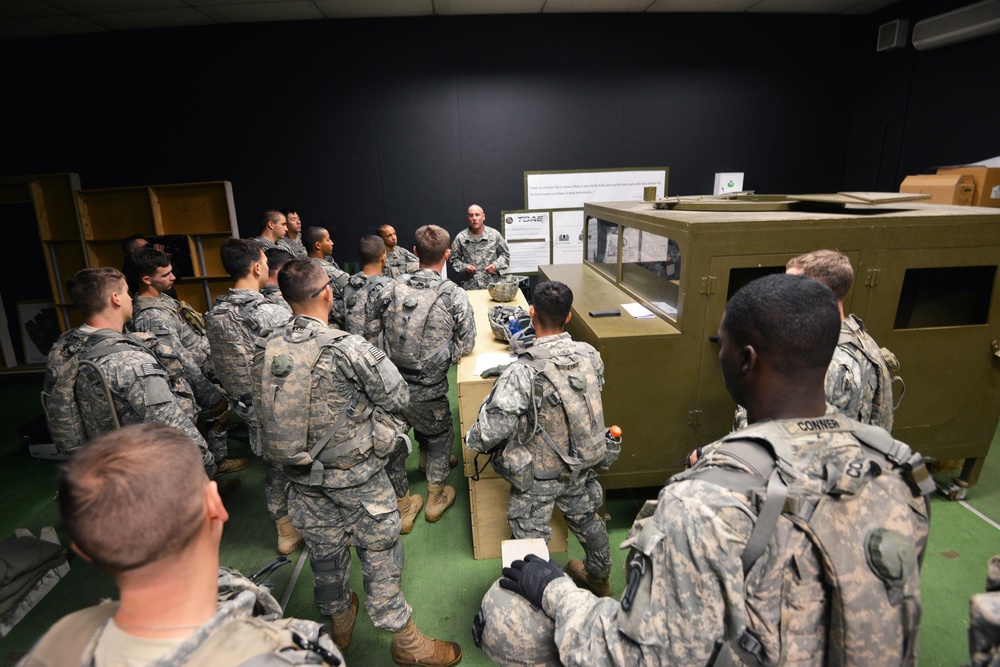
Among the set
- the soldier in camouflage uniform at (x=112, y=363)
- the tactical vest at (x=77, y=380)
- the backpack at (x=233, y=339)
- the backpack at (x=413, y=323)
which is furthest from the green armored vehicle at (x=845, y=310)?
the tactical vest at (x=77, y=380)

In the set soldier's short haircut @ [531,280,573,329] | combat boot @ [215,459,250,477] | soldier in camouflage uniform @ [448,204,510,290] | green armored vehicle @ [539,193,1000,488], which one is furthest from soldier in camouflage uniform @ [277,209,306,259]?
soldier's short haircut @ [531,280,573,329]

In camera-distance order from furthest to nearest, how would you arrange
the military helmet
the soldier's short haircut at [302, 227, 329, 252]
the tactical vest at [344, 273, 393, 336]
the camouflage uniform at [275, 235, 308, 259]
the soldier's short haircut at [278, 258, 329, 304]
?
the camouflage uniform at [275, 235, 308, 259]
the soldier's short haircut at [302, 227, 329, 252]
the tactical vest at [344, 273, 393, 336]
the soldier's short haircut at [278, 258, 329, 304]
the military helmet

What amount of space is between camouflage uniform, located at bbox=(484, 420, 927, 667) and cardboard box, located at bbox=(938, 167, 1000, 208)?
4.55 meters

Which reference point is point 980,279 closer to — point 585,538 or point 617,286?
point 617,286

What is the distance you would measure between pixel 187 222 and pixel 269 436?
16.6 feet

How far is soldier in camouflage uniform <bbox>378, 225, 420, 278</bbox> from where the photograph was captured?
19.0 feet

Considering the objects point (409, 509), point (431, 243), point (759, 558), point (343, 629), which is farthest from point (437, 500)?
point (759, 558)

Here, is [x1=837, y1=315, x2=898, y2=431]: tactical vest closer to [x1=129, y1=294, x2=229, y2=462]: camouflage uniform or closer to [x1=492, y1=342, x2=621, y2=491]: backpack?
[x1=492, y1=342, x2=621, y2=491]: backpack

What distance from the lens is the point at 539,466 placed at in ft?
7.45

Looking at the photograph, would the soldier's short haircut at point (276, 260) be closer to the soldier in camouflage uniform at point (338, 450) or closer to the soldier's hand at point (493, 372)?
the soldier in camouflage uniform at point (338, 450)

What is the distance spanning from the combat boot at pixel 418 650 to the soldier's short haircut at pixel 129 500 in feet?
5.52

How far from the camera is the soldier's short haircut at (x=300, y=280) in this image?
2.13 metres

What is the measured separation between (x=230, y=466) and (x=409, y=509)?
167cm

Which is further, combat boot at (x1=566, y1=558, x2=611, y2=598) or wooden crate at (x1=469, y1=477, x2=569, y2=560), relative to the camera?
wooden crate at (x1=469, y1=477, x2=569, y2=560)
